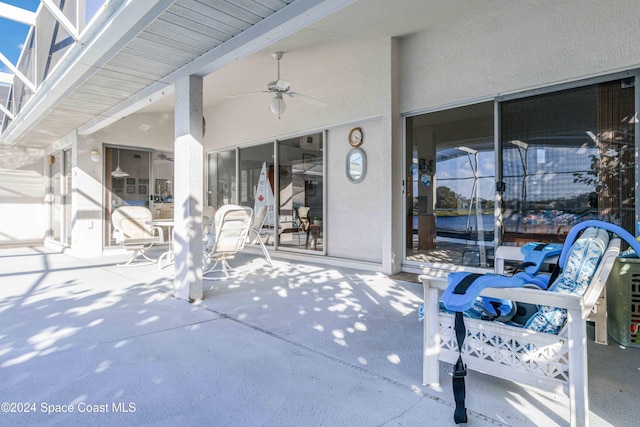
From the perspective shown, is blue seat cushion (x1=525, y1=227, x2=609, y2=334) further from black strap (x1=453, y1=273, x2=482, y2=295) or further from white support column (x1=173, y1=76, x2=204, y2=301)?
white support column (x1=173, y1=76, x2=204, y2=301)

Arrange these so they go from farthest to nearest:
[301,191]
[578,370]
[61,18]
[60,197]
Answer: [60,197] → [301,191] → [61,18] → [578,370]

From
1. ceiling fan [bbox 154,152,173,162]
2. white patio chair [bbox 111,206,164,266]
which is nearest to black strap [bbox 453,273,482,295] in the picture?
white patio chair [bbox 111,206,164,266]

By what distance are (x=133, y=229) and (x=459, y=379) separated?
18.5 feet

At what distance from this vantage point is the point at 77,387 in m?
1.94

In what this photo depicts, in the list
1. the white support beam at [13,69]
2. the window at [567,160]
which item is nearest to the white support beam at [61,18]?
the white support beam at [13,69]

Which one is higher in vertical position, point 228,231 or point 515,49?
point 515,49

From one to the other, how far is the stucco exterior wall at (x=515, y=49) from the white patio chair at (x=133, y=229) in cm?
443

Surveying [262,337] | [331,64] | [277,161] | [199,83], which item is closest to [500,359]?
[262,337]

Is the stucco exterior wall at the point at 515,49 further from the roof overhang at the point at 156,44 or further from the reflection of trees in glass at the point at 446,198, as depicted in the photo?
the roof overhang at the point at 156,44

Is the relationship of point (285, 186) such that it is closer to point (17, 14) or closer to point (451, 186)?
point (451, 186)

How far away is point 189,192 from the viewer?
3688 mm

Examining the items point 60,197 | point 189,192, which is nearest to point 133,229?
→ point 189,192

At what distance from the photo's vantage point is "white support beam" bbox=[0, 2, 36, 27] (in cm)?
493

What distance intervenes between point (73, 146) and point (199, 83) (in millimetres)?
4803
